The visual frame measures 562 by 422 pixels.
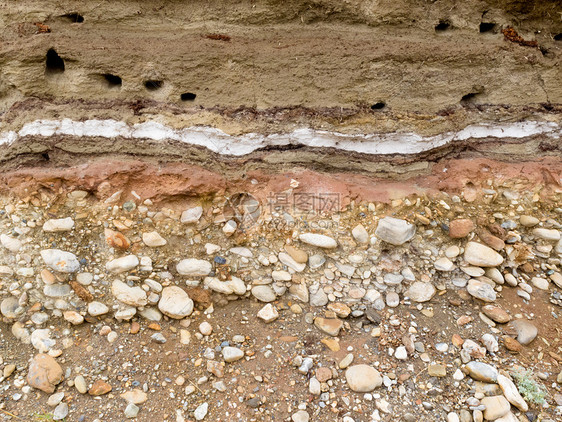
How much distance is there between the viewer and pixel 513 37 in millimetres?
2389

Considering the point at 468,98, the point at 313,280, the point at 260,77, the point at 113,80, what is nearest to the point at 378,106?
the point at 468,98

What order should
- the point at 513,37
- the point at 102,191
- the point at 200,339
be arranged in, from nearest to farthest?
the point at 200,339 → the point at 102,191 → the point at 513,37

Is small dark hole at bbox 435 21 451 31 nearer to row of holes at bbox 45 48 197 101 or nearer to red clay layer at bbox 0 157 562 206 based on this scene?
red clay layer at bbox 0 157 562 206

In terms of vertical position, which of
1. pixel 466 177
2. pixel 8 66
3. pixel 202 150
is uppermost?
pixel 8 66

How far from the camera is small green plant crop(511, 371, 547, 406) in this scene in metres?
1.80

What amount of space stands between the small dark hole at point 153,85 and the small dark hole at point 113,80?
15 cm

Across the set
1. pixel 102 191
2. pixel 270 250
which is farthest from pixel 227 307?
pixel 102 191

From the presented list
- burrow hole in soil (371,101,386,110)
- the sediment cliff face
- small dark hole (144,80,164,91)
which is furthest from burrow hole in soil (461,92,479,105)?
small dark hole (144,80,164,91)

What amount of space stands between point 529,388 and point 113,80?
8.97 ft

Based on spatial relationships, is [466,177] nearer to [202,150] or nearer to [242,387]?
[202,150]

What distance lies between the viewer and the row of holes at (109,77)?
228cm

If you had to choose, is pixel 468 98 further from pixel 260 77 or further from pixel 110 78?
pixel 110 78

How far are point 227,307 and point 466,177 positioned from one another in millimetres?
1643

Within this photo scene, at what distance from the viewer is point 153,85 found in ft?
7.67
